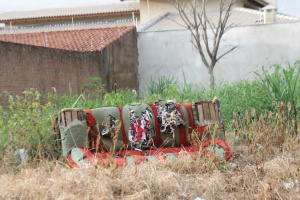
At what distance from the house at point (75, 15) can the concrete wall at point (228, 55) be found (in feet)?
19.8

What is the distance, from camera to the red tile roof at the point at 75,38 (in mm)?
12879

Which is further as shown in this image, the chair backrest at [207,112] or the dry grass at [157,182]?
the chair backrest at [207,112]

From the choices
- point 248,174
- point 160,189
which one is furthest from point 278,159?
point 160,189

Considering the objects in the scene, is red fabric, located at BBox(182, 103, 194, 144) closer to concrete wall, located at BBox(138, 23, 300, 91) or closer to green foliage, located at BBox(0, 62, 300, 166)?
green foliage, located at BBox(0, 62, 300, 166)

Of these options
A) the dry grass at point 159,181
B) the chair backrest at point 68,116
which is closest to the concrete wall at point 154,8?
the chair backrest at point 68,116

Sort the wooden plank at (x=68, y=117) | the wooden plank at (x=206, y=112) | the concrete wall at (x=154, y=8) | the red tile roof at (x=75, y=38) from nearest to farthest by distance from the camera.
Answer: the wooden plank at (x=68, y=117) → the wooden plank at (x=206, y=112) → the red tile roof at (x=75, y=38) → the concrete wall at (x=154, y=8)

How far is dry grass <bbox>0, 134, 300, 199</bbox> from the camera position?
3.07 meters

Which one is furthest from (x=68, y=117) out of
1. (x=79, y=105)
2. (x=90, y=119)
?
(x=79, y=105)

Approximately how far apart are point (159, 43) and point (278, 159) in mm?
10977

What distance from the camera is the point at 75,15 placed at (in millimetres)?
20750

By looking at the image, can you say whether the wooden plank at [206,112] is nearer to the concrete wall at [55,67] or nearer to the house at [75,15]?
the concrete wall at [55,67]

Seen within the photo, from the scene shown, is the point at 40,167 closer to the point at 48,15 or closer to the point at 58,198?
the point at 58,198

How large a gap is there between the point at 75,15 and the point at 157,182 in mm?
18625

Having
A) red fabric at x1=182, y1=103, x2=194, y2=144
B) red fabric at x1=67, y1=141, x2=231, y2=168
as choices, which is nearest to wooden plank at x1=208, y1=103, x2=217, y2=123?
red fabric at x1=182, y1=103, x2=194, y2=144
